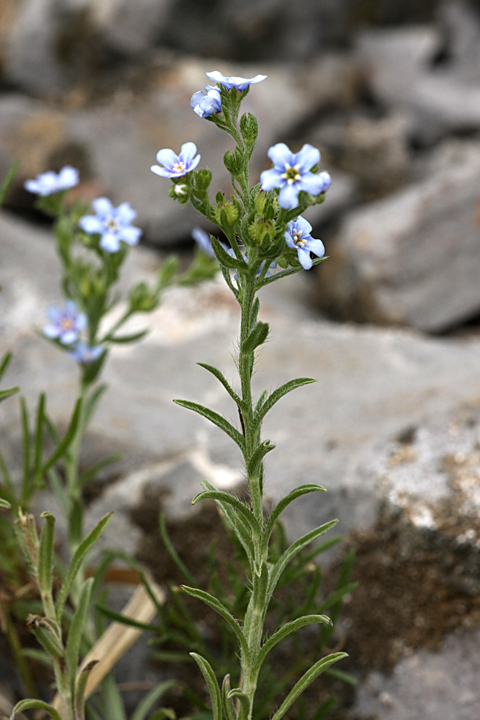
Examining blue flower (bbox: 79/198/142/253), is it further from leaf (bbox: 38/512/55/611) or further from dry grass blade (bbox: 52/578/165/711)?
dry grass blade (bbox: 52/578/165/711)

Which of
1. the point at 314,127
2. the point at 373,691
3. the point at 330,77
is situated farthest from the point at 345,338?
the point at 330,77

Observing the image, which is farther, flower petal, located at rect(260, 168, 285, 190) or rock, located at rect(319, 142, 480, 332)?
rock, located at rect(319, 142, 480, 332)

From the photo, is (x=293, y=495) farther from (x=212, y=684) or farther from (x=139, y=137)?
(x=139, y=137)

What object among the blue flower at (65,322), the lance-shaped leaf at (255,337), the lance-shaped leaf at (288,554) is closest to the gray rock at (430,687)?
the lance-shaped leaf at (288,554)

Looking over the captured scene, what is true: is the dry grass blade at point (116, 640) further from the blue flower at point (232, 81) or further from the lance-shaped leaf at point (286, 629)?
the blue flower at point (232, 81)

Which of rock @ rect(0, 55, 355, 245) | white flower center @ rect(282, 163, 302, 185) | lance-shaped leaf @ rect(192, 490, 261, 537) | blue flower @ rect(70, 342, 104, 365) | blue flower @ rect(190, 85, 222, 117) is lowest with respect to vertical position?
lance-shaped leaf @ rect(192, 490, 261, 537)

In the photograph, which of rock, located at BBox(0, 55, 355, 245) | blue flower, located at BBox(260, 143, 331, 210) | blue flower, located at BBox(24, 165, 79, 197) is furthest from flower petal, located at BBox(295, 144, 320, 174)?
rock, located at BBox(0, 55, 355, 245)

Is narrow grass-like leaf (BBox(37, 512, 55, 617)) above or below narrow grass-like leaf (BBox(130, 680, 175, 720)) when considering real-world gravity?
above
